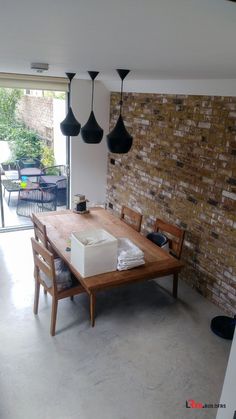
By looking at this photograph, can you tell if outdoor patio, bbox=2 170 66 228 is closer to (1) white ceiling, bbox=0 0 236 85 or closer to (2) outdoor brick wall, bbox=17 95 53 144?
(2) outdoor brick wall, bbox=17 95 53 144

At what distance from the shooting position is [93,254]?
2.86m

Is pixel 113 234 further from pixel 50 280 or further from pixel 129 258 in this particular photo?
pixel 50 280

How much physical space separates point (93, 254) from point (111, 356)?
2.82ft

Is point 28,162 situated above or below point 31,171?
above

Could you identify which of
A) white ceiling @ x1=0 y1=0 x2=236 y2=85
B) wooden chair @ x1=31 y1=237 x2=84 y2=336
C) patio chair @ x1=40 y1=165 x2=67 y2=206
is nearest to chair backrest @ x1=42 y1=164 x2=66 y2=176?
patio chair @ x1=40 y1=165 x2=67 y2=206

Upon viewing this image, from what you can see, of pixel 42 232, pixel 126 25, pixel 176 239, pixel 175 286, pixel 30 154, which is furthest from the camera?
pixel 30 154

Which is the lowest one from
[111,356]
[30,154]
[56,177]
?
[111,356]

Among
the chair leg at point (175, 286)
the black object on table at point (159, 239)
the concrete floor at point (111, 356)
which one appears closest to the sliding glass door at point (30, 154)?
the concrete floor at point (111, 356)

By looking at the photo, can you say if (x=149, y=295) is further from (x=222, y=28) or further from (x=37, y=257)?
(x=222, y=28)

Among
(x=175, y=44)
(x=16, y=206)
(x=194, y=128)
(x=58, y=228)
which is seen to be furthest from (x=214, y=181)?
(x=16, y=206)

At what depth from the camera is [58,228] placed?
12.1ft

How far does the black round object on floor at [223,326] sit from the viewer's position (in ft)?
10.1

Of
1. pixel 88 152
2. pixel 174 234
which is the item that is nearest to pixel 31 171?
pixel 88 152

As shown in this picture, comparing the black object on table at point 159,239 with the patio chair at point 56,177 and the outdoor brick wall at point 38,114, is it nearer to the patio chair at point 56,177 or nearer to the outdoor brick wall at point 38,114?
the patio chair at point 56,177
